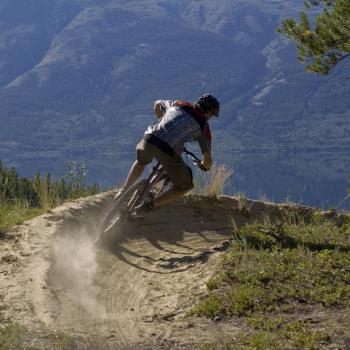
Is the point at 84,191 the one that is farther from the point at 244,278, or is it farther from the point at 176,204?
the point at 244,278

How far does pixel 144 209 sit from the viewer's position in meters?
8.00

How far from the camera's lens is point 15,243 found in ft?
25.5

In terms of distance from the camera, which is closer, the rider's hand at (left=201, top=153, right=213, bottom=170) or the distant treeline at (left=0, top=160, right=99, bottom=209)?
the rider's hand at (left=201, top=153, right=213, bottom=170)

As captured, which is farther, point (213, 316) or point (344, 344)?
point (213, 316)

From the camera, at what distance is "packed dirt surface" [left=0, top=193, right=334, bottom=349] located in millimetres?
5344

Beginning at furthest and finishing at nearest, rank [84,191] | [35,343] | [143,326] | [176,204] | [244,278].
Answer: [84,191], [176,204], [244,278], [143,326], [35,343]

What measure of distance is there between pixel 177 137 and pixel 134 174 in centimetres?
90

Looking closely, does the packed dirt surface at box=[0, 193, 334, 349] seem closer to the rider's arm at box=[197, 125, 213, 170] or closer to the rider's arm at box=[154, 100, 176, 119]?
the rider's arm at box=[197, 125, 213, 170]

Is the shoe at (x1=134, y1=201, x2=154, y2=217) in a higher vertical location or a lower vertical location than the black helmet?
lower

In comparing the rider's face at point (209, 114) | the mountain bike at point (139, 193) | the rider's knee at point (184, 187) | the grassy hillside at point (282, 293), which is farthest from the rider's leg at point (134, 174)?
the grassy hillside at point (282, 293)

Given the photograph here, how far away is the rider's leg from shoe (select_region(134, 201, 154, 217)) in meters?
0.32

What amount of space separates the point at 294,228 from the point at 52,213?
3.23 metres

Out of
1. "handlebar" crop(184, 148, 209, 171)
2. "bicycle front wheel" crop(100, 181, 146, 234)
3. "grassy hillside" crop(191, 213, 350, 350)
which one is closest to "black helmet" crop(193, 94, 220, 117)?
"handlebar" crop(184, 148, 209, 171)

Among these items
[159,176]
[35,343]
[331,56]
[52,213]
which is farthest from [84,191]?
[35,343]
